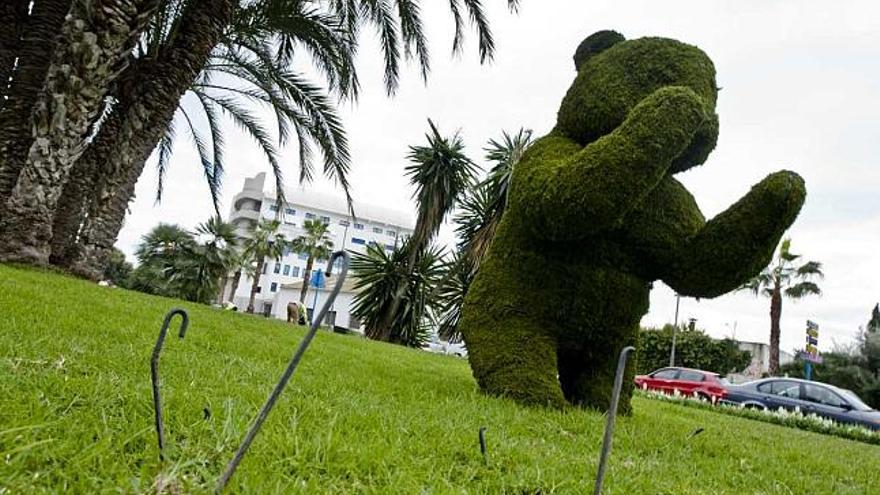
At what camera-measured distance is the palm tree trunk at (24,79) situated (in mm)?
8719

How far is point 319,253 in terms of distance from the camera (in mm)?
37281

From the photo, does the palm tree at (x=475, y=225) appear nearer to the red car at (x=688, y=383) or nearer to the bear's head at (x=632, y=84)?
the red car at (x=688, y=383)

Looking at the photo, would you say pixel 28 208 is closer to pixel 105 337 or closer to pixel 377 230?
pixel 105 337

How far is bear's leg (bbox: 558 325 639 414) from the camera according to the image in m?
4.60

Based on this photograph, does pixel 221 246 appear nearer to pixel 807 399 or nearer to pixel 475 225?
pixel 475 225

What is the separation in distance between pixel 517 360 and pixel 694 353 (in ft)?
92.7

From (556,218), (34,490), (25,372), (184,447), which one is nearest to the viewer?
(34,490)

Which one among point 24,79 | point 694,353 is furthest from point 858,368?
point 24,79

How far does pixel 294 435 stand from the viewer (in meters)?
2.05

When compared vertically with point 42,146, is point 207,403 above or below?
below

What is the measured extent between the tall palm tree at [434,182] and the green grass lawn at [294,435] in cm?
1352

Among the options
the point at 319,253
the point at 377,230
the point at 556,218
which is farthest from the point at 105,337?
the point at 377,230

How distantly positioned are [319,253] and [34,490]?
3663 centimetres

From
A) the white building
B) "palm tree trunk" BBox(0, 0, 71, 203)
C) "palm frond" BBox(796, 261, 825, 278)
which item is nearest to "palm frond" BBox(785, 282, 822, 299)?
"palm frond" BBox(796, 261, 825, 278)
